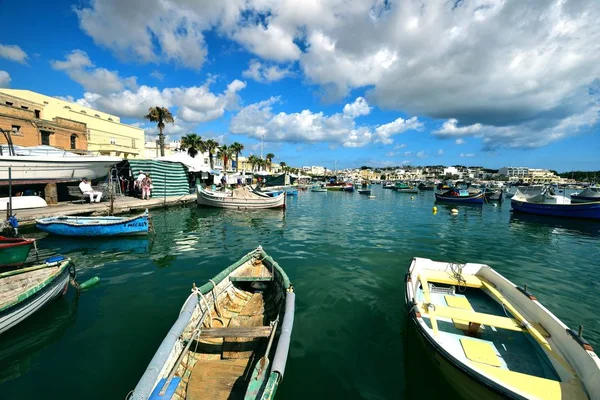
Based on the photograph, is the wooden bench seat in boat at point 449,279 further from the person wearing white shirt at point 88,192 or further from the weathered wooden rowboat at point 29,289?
the person wearing white shirt at point 88,192

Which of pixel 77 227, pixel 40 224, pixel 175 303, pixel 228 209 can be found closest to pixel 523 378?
pixel 175 303

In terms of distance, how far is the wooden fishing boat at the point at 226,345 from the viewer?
13.1 feet

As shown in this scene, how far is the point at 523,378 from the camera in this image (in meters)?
3.97

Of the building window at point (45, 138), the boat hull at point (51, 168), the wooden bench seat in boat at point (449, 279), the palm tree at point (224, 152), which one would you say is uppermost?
the palm tree at point (224, 152)

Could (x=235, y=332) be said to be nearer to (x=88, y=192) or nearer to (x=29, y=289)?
(x=29, y=289)

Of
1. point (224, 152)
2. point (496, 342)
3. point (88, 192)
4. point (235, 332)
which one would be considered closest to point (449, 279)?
point (496, 342)

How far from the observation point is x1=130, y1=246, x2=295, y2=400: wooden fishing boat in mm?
3990

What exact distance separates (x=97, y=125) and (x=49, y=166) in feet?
89.2

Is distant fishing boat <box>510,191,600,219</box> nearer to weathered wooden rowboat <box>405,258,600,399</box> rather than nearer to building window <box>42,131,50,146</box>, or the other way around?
weathered wooden rowboat <box>405,258,600,399</box>

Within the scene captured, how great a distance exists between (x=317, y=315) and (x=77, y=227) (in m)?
14.9

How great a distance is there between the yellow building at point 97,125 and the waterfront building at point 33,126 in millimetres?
2545

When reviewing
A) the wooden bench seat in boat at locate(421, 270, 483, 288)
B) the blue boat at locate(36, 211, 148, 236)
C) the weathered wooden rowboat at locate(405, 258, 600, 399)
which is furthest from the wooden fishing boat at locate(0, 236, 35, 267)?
the wooden bench seat in boat at locate(421, 270, 483, 288)

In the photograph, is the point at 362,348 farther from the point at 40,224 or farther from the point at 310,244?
the point at 40,224

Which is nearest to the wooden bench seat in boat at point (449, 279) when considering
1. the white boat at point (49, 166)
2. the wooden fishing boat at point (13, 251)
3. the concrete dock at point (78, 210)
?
the wooden fishing boat at point (13, 251)
